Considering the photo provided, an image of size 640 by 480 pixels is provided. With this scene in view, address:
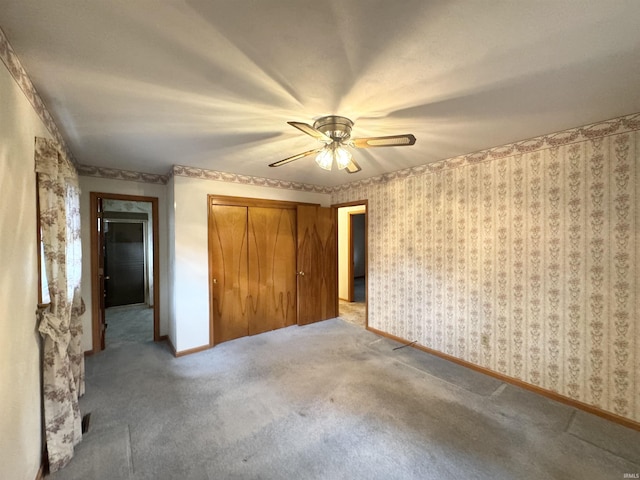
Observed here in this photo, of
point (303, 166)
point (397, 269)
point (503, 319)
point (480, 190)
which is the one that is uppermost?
point (303, 166)

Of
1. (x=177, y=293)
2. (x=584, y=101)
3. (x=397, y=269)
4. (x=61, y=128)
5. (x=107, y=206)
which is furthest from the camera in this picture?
(x=107, y=206)

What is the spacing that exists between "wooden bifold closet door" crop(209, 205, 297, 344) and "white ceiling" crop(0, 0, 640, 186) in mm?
1504

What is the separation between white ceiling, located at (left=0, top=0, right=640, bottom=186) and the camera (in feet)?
3.29

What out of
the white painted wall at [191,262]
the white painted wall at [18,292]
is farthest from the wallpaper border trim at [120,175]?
the white painted wall at [18,292]

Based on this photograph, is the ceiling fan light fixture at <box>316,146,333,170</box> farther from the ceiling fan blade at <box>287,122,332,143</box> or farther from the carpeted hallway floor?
the carpeted hallway floor

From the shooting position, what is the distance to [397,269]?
352 cm

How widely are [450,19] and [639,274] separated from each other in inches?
91.0

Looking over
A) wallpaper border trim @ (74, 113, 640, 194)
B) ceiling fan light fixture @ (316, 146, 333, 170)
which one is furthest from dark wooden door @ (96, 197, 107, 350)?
ceiling fan light fixture @ (316, 146, 333, 170)

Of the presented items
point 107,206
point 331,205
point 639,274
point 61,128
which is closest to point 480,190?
point 639,274

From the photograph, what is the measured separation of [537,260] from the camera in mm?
2355

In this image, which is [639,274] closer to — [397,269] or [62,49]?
[397,269]

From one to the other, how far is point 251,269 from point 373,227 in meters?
1.87

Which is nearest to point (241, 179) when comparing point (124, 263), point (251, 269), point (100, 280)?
point (251, 269)

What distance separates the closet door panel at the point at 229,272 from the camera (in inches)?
133
